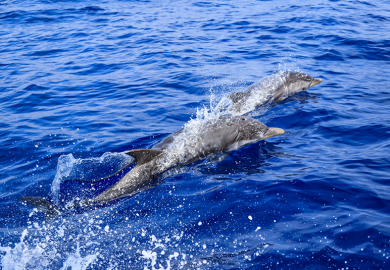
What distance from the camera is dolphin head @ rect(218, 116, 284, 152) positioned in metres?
7.84

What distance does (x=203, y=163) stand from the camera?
24.4 feet

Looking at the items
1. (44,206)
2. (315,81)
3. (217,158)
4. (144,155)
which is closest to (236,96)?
(315,81)

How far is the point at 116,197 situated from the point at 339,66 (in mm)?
9912

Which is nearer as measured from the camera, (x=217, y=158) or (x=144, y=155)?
(x=144, y=155)

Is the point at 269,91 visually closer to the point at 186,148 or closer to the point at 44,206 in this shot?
the point at 186,148

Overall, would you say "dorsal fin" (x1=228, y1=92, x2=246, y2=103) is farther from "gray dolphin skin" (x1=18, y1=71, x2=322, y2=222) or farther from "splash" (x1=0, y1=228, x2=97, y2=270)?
"splash" (x1=0, y1=228, x2=97, y2=270)

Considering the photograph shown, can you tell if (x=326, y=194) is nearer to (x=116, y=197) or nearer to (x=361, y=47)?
(x=116, y=197)

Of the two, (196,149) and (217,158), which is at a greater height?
(196,149)

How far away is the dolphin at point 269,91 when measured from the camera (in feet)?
33.3

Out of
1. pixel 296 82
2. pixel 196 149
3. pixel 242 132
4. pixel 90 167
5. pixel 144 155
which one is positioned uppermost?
pixel 296 82

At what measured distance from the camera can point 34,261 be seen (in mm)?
4828

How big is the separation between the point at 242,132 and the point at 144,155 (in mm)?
2419

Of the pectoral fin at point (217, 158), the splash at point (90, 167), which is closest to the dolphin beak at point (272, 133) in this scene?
the pectoral fin at point (217, 158)

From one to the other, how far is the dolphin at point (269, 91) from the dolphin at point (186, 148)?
6.49 feet
